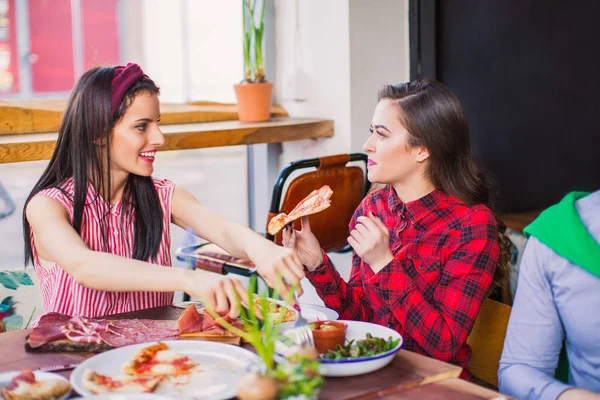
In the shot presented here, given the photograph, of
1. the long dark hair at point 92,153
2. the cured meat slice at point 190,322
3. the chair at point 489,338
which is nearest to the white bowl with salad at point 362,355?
the cured meat slice at point 190,322

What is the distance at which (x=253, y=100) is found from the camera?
12.9 feet

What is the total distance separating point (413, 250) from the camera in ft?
7.41

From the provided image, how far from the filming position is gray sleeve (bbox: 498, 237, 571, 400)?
177cm

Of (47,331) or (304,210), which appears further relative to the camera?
(304,210)

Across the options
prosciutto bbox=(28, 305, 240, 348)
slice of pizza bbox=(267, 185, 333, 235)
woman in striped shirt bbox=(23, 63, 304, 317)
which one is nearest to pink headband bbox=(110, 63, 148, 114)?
woman in striped shirt bbox=(23, 63, 304, 317)

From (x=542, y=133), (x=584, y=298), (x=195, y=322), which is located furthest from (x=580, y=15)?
(x=195, y=322)

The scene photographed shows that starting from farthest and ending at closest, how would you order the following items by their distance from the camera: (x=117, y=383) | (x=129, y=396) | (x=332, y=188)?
(x=332, y=188), (x=117, y=383), (x=129, y=396)

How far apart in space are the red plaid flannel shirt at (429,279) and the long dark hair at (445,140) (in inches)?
2.7

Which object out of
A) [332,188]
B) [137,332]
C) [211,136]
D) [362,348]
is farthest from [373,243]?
[211,136]

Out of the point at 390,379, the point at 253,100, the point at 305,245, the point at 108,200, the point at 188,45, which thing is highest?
the point at 188,45

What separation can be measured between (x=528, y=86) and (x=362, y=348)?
8.05 feet

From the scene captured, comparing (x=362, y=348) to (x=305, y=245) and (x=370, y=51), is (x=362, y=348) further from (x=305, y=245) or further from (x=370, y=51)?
(x=370, y=51)

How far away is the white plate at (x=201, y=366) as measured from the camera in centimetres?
149

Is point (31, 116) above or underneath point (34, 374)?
above
